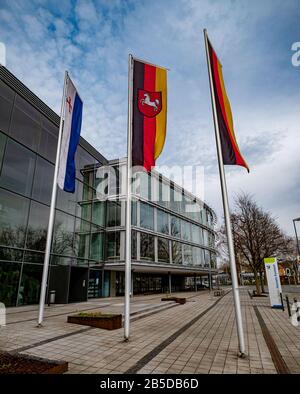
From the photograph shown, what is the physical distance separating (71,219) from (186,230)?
23046 mm

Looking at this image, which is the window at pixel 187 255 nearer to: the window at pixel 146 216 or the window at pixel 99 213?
the window at pixel 146 216

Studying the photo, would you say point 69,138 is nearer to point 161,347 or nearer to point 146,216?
point 161,347

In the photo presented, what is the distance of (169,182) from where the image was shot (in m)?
36.5

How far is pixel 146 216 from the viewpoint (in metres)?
30.2

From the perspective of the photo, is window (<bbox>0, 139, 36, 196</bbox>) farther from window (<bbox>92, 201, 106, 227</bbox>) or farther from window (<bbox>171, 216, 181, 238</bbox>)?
window (<bbox>171, 216, 181, 238</bbox>)

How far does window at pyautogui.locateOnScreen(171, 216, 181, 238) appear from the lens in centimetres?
3564

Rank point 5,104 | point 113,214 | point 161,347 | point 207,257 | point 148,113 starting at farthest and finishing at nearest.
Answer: point 207,257
point 113,214
point 5,104
point 148,113
point 161,347

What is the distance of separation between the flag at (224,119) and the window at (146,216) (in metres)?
22.1

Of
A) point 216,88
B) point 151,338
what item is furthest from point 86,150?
point 151,338

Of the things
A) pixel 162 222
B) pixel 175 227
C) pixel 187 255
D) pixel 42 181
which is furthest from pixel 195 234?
pixel 42 181

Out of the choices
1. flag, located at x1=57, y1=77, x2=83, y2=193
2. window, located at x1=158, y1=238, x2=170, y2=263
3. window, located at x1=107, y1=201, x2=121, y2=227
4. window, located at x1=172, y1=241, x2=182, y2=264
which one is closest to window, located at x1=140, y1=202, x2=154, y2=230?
window, located at x1=158, y1=238, x2=170, y2=263
